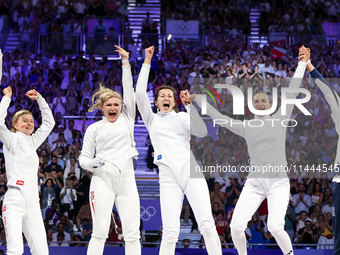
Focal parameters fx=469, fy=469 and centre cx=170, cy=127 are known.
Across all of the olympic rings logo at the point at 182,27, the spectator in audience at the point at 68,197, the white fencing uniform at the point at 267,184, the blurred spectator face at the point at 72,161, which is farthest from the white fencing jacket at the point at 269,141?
the olympic rings logo at the point at 182,27

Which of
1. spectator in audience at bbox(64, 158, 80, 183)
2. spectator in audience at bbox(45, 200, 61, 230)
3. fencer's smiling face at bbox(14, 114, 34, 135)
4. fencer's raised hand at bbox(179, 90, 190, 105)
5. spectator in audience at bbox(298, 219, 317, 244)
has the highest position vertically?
fencer's raised hand at bbox(179, 90, 190, 105)

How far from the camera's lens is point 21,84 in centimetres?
1253

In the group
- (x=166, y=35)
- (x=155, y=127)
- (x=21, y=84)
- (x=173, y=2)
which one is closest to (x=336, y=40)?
(x=166, y=35)

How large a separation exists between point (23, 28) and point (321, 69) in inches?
360

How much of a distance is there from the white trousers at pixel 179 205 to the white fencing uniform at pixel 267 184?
389 mm

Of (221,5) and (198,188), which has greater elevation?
(221,5)

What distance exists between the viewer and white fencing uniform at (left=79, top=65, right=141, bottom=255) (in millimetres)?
4738

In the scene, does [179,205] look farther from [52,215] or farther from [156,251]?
[52,215]

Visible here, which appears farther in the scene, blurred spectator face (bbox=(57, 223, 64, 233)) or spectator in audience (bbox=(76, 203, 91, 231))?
spectator in audience (bbox=(76, 203, 91, 231))

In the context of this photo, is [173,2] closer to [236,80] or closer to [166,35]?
[166,35]

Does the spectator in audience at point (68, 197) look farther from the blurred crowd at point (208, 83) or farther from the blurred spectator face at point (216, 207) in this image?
the blurred spectator face at point (216, 207)

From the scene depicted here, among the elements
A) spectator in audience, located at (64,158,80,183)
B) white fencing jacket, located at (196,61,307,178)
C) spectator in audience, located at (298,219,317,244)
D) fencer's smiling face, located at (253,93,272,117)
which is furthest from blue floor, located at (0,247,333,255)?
spectator in audience, located at (64,158,80,183)

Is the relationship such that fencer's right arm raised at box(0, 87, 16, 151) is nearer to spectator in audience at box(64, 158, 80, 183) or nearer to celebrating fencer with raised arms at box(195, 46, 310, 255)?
celebrating fencer with raised arms at box(195, 46, 310, 255)

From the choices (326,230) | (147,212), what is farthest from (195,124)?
(326,230)
